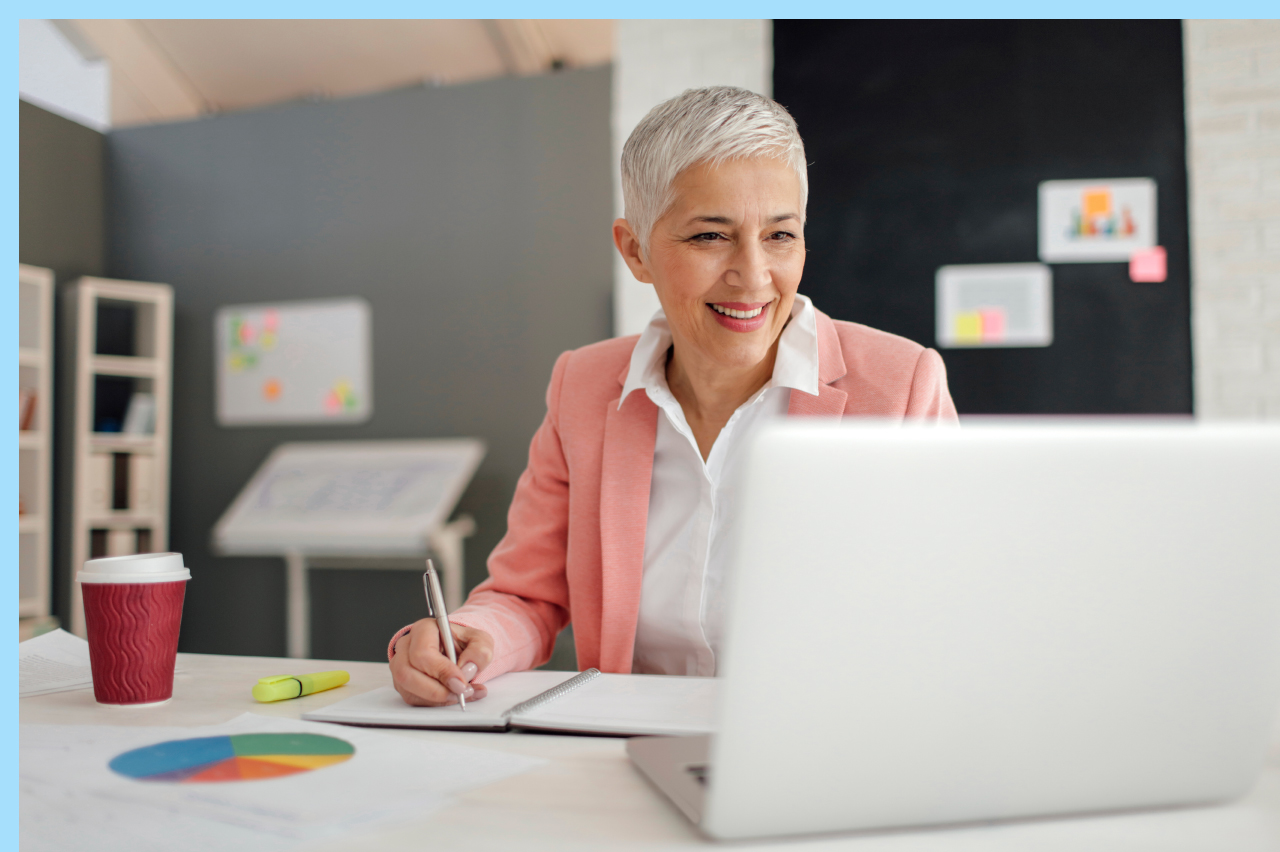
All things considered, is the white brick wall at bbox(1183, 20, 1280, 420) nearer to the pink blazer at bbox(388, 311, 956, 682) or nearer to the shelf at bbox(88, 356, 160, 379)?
the pink blazer at bbox(388, 311, 956, 682)

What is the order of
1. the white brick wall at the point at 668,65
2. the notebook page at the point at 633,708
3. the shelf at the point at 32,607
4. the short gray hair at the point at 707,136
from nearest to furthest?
the notebook page at the point at 633,708
the short gray hair at the point at 707,136
the white brick wall at the point at 668,65
the shelf at the point at 32,607


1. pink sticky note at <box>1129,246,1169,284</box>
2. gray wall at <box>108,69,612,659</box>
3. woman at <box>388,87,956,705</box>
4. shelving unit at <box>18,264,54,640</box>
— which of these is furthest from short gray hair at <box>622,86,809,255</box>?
shelving unit at <box>18,264,54,640</box>

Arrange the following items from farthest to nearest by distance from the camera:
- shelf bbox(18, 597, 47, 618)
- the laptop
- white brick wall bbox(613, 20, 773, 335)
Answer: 1. shelf bbox(18, 597, 47, 618)
2. white brick wall bbox(613, 20, 773, 335)
3. the laptop

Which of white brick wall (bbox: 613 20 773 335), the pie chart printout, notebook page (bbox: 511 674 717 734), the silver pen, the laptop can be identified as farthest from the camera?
white brick wall (bbox: 613 20 773 335)

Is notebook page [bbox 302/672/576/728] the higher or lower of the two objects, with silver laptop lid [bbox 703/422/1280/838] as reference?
Result: lower

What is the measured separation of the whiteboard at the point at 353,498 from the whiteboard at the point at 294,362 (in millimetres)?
229

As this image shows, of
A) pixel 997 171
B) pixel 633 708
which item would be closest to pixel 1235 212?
pixel 997 171

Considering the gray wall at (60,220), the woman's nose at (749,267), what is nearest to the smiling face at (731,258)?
the woman's nose at (749,267)

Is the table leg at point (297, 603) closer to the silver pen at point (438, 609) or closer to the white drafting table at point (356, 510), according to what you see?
the white drafting table at point (356, 510)

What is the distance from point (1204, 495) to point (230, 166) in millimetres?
4775

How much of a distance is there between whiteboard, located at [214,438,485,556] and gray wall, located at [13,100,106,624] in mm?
954

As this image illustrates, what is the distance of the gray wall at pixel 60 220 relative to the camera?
408cm

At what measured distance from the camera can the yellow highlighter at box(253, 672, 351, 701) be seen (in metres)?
0.86

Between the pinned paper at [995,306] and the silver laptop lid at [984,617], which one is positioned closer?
the silver laptop lid at [984,617]
